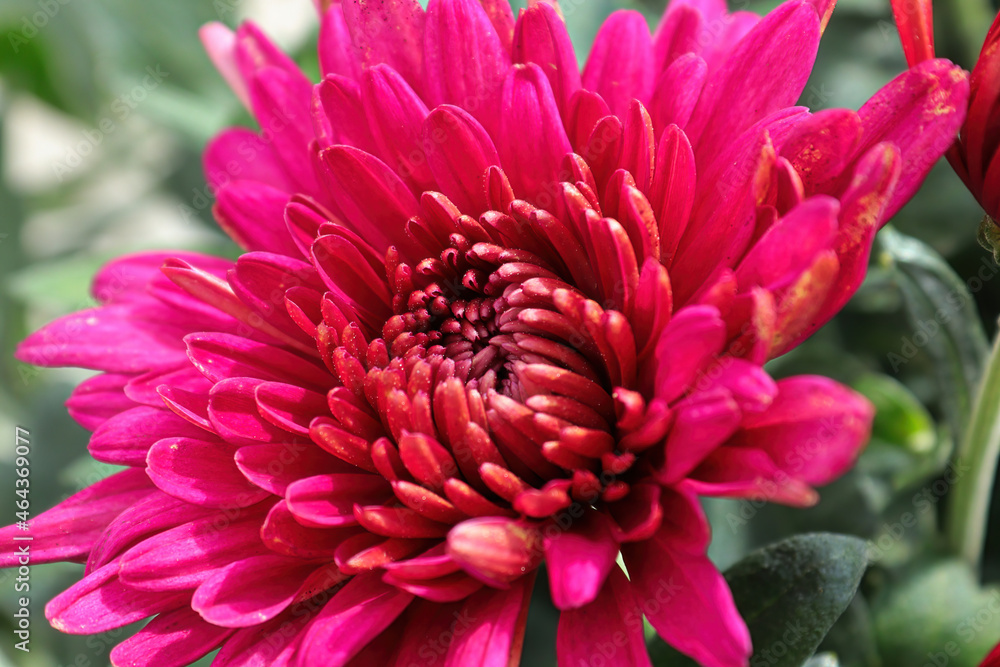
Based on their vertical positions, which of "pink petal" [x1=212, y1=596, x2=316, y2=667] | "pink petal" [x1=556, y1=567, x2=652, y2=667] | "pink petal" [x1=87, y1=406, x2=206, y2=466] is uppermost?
"pink petal" [x1=87, y1=406, x2=206, y2=466]

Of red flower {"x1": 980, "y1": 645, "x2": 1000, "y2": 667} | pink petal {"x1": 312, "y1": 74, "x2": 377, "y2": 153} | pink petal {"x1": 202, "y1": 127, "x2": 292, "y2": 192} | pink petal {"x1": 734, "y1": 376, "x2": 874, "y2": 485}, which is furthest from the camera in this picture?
pink petal {"x1": 202, "y1": 127, "x2": 292, "y2": 192}

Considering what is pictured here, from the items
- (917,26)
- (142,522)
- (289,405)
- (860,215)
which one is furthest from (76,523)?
(917,26)

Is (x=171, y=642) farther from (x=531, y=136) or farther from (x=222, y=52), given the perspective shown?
(x=222, y=52)

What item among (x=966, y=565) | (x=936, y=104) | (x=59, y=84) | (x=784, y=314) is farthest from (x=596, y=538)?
(x=59, y=84)

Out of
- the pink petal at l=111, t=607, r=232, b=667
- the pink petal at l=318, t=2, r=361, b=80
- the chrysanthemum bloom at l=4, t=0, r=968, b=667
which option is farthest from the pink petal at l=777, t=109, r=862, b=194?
the pink petal at l=111, t=607, r=232, b=667

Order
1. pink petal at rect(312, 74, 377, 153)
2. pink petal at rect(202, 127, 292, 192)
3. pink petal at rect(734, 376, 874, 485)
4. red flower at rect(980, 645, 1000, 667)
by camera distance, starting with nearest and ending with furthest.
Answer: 1. pink petal at rect(734, 376, 874, 485)
2. red flower at rect(980, 645, 1000, 667)
3. pink petal at rect(312, 74, 377, 153)
4. pink petal at rect(202, 127, 292, 192)

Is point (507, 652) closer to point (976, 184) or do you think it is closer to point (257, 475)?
point (257, 475)

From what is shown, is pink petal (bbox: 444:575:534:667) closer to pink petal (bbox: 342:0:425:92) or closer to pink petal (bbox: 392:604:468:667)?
pink petal (bbox: 392:604:468:667)

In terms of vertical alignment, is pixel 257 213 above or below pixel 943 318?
above
